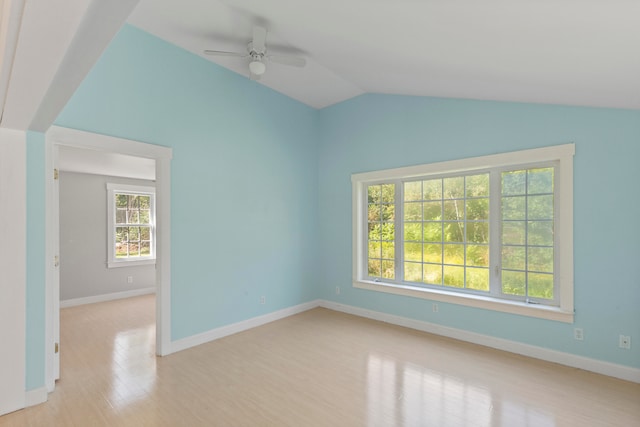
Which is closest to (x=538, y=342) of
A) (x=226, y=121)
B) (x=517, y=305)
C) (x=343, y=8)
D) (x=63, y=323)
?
(x=517, y=305)

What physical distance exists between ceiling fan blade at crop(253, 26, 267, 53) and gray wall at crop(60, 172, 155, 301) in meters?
4.61

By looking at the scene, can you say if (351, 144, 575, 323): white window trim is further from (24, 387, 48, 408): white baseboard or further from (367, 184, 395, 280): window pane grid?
(24, 387, 48, 408): white baseboard

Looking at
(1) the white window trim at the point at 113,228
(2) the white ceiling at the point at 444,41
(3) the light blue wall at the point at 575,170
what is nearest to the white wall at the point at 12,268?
(2) the white ceiling at the point at 444,41

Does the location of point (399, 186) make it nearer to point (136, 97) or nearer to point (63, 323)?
point (136, 97)

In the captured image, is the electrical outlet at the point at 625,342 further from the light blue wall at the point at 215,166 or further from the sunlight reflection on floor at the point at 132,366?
the sunlight reflection on floor at the point at 132,366

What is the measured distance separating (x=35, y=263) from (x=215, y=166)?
197cm

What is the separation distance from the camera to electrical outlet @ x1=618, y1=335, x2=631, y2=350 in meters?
2.78

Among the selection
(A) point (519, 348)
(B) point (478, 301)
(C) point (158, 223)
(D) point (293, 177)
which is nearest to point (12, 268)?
(C) point (158, 223)

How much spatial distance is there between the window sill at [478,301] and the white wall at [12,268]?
3.75 metres

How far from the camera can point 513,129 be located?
3.39 meters

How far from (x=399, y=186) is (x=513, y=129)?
1.56 metres

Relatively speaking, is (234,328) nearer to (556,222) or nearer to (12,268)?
(12,268)

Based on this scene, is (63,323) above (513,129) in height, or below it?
below

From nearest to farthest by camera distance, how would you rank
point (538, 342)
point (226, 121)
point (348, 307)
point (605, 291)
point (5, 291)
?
point (5, 291)
point (605, 291)
point (538, 342)
point (226, 121)
point (348, 307)
